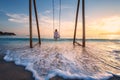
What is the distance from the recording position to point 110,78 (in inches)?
92.2

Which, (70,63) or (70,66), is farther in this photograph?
(70,63)

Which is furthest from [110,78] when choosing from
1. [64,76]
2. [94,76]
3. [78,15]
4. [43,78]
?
[78,15]

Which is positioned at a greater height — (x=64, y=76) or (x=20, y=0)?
(x=20, y=0)

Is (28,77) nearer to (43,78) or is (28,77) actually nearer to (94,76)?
(43,78)

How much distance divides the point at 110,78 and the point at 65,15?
9943 millimetres

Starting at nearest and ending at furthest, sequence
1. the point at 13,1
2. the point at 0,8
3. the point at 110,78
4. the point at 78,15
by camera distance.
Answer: the point at 110,78, the point at 78,15, the point at 13,1, the point at 0,8

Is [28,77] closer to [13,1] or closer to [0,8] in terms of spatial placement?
[13,1]

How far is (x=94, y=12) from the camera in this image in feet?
37.2

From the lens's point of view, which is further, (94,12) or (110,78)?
(94,12)

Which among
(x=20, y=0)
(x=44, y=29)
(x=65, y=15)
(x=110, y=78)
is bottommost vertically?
(x=110, y=78)

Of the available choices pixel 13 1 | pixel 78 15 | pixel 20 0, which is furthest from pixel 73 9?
pixel 13 1

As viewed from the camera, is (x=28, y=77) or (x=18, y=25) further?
(x=18, y=25)

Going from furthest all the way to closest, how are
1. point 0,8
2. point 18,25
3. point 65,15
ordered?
point 18,25, point 0,8, point 65,15

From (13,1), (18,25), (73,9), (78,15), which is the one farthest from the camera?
(18,25)
